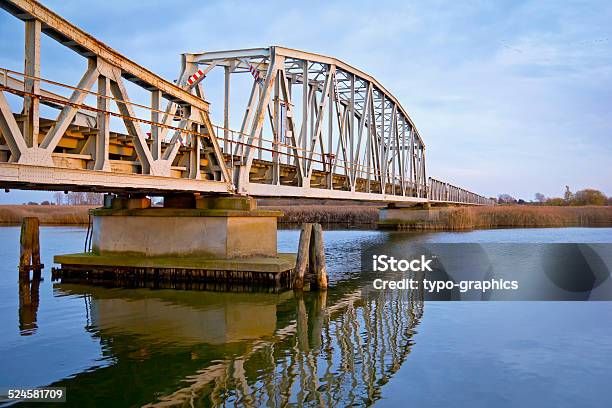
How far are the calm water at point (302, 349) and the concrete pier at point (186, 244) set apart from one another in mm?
1032

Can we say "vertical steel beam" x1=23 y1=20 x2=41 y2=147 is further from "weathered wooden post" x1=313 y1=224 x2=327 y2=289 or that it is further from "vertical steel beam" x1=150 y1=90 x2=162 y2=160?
"weathered wooden post" x1=313 y1=224 x2=327 y2=289

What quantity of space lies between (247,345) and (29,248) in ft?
46.0

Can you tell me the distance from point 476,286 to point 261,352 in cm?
1139

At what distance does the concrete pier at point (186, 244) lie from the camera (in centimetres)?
1786

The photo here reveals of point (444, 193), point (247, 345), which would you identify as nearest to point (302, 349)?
point (247, 345)

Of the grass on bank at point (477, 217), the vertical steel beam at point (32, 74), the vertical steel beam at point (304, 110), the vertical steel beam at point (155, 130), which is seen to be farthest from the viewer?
the grass on bank at point (477, 217)

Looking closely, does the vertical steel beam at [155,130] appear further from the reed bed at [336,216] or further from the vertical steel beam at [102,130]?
the reed bed at [336,216]

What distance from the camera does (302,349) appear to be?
11.1 m

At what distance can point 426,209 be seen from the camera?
6481 cm

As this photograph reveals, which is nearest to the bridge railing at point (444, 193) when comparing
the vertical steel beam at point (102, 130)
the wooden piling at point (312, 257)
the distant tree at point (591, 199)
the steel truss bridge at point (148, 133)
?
the distant tree at point (591, 199)

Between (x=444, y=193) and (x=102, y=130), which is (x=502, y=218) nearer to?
(x=444, y=193)

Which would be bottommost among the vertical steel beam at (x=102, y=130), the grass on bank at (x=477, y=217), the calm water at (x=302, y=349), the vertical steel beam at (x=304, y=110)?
the calm water at (x=302, y=349)

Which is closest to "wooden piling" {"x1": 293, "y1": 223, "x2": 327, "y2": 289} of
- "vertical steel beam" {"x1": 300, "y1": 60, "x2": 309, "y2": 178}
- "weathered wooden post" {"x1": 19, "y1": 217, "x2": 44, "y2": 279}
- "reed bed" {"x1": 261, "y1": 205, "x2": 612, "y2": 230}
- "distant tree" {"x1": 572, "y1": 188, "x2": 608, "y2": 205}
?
"vertical steel beam" {"x1": 300, "y1": 60, "x2": 309, "y2": 178}

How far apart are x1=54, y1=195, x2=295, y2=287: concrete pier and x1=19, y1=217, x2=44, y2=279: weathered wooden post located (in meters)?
1.74
